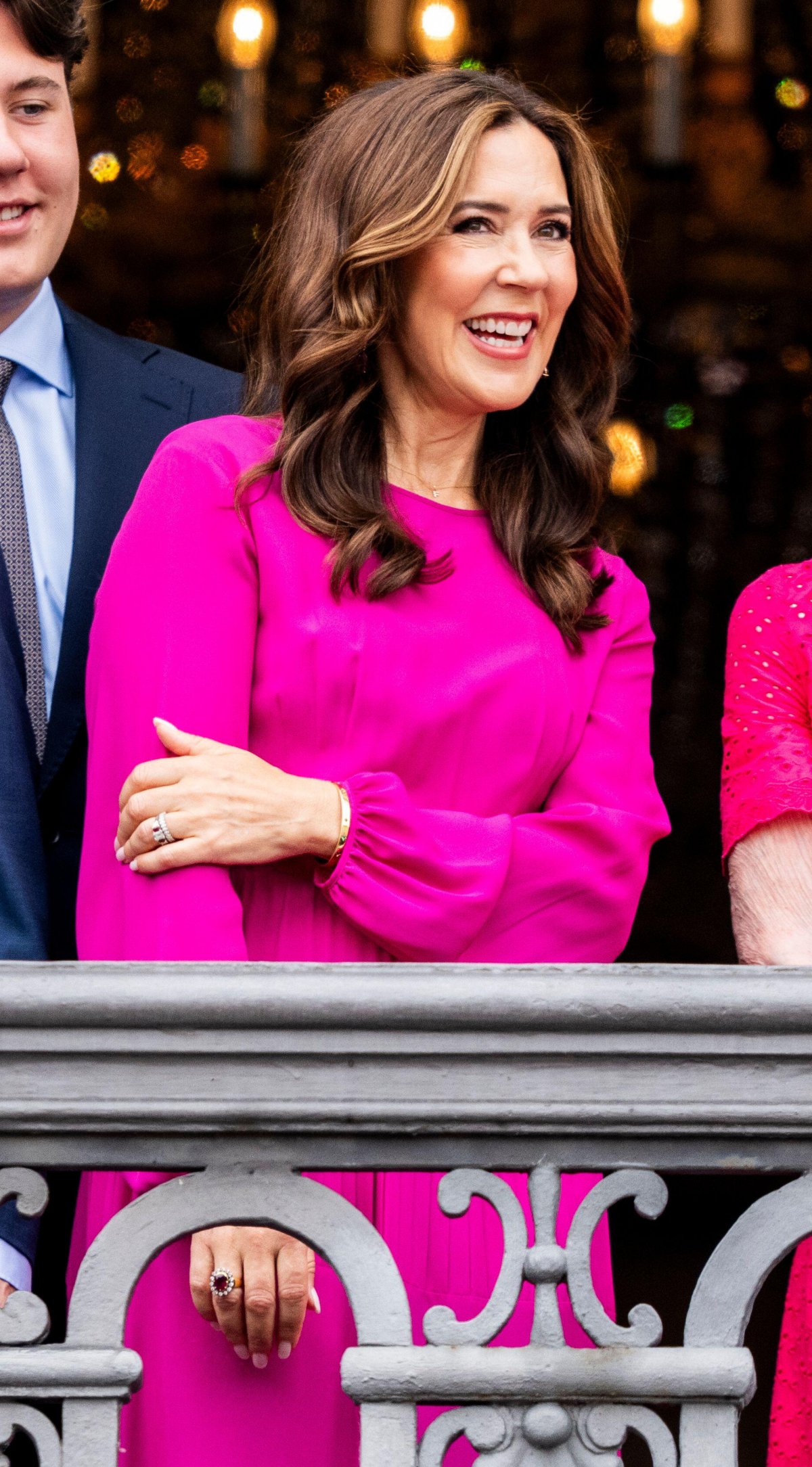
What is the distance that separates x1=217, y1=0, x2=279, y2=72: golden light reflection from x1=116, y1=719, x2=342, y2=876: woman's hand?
543 centimetres

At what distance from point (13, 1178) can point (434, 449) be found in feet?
3.74

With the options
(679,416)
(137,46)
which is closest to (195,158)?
(137,46)

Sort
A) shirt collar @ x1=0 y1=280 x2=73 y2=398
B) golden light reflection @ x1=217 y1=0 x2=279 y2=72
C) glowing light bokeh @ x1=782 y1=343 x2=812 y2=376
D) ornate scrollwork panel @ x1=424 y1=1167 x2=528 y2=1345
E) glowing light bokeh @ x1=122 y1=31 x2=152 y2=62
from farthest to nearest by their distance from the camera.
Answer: glowing light bokeh @ x1=782 y1=343 x2=812 y2=376 < glowing light bokeh @ x1=122 y1=31 x2=152 y2=62 < golden light reflection @ x1=217 y1=0 x2=279 y2=72 < shirt collar @ x1=0 y1=280 x2=73 y2=398 < ornate scrollwork panel @ x1=424 y1=1167 x2=528 y2=1345

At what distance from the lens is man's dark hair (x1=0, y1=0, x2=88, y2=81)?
229 centimetres

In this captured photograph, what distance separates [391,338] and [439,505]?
0.20 metres

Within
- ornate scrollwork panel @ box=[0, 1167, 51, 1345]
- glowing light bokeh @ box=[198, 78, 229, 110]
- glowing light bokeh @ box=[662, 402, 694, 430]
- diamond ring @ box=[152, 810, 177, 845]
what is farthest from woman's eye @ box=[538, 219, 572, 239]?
glowing light bokeh @ box=[662, 402, 694, 430]

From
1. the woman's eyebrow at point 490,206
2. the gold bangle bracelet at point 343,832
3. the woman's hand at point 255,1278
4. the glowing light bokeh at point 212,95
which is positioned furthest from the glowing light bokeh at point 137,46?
the woman's hand at point 255,1278

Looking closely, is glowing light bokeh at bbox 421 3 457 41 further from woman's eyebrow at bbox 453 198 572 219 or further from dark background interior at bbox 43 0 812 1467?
woman's eyebrow at bbox 453 198 572 219

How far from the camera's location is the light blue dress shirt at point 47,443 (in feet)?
7.41

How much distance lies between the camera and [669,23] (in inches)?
259

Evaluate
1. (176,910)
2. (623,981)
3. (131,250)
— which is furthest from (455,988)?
(131,250)

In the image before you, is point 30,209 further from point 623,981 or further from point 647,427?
point 647,427

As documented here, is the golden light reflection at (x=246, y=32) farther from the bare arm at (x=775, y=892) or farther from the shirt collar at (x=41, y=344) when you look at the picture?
the bare arm at (x=775, y=892)

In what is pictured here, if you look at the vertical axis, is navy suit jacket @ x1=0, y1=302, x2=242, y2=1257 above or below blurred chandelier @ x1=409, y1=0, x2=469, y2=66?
below
